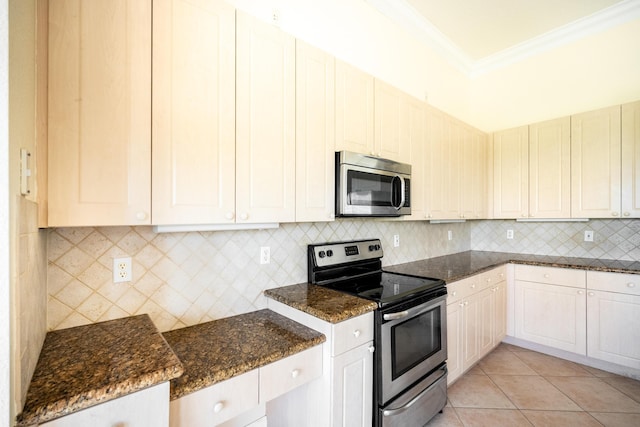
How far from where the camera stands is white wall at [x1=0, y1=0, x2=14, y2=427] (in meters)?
0.63

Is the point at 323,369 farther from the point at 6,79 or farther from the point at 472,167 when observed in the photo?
the point at 472,167

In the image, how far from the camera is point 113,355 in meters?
0.99

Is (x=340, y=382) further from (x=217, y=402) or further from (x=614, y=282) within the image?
→ (x=614, y=282)

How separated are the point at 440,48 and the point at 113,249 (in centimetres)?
373

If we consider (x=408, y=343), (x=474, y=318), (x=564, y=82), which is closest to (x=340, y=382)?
(x=408, y=343)

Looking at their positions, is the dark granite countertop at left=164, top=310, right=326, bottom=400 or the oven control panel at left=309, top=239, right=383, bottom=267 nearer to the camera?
the dark granite countertop at left=164, top=310, right=326, bottom=400

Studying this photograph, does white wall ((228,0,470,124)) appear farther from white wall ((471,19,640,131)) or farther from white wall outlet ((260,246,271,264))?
white wall outlet ((260,246,271,264))

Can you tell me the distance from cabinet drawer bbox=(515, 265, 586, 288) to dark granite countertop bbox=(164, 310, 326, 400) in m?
2.68

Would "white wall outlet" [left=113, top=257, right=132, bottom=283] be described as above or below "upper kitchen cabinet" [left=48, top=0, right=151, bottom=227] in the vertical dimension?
below

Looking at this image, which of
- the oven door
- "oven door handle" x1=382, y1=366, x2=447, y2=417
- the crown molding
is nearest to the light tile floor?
"oven door handle" x1=382, y1=366, x2=447, y2=417

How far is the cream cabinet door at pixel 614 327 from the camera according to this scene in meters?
2.42

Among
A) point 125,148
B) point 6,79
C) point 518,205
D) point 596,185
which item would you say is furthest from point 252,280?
point 596,185

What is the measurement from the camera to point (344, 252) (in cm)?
216

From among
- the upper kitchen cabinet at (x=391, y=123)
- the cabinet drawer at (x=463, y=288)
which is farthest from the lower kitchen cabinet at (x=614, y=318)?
the upper kitchen cabinet at (x=391, y=123)
